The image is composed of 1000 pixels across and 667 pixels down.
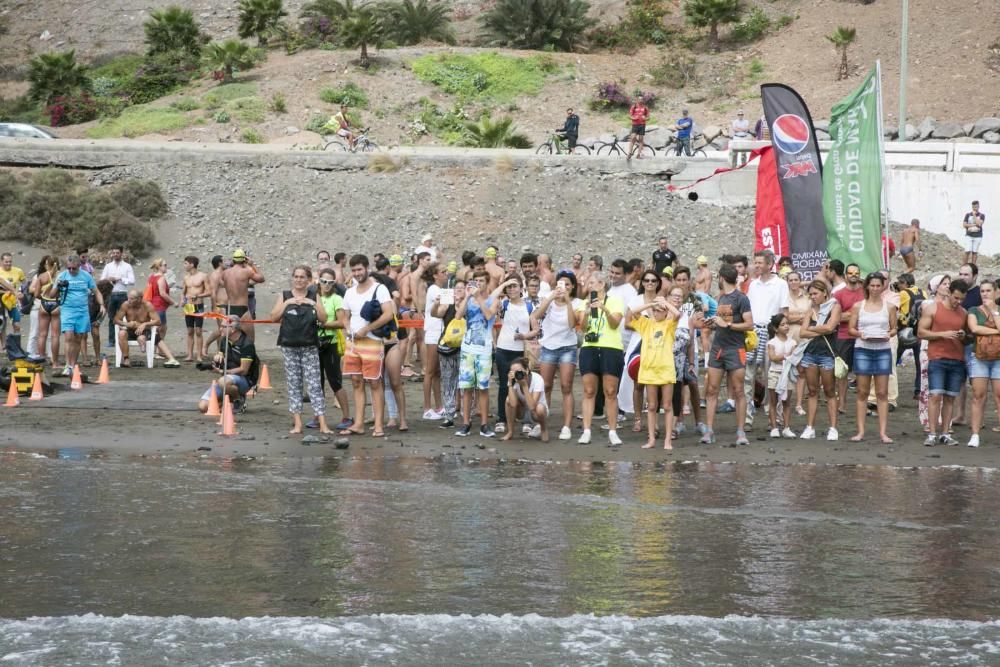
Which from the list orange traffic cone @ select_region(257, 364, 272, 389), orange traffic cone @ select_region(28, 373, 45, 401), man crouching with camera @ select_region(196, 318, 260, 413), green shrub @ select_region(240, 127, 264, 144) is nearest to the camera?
man crouching with camera @ select_region(196, 318, 260, 413)

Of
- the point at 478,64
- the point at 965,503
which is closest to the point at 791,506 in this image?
the point at 965,503

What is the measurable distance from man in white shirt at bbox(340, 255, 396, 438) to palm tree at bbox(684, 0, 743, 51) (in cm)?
3879

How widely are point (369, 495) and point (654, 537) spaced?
2.55 m

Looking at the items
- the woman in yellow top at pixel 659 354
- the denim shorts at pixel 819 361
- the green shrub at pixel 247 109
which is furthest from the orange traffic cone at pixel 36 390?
the green shrub at pixel 247 109

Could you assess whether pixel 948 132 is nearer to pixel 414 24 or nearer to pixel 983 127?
pixel 983 127

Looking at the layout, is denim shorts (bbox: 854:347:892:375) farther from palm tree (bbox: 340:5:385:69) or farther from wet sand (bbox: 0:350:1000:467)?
palm tree (bbox: 340:5:385:69)

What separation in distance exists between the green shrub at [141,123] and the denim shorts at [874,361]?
104 ft

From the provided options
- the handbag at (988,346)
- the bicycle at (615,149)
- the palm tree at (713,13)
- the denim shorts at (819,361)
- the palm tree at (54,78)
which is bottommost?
the denim shorts at (819,361)

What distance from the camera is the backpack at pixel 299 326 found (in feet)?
40.7

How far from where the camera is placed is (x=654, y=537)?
8984 mm

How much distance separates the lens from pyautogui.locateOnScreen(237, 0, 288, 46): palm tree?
4825 cm

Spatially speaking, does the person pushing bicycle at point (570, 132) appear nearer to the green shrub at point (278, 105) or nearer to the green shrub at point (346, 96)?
the green shrub at point (346, 96)

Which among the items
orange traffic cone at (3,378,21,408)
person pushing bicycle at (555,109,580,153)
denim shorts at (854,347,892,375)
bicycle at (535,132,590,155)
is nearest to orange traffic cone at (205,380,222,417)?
orange traffic cone at (3,378,21,408)

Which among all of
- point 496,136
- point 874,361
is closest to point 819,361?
point 874,361
